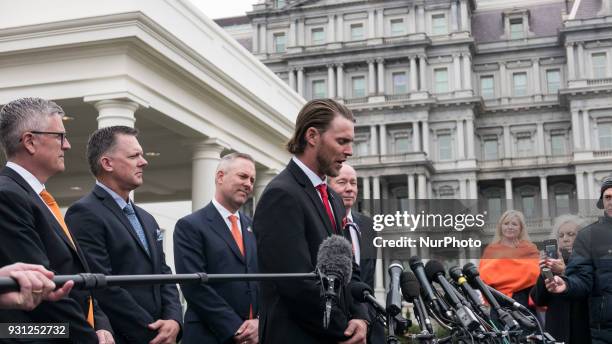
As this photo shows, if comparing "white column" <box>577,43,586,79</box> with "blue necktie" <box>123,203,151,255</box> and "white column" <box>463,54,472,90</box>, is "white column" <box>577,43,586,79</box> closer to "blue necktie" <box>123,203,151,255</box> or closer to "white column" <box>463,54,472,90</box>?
"white column" <box>463,54,472,90</box>

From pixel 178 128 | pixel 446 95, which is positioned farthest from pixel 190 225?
pixel 446 95

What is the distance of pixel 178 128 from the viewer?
48.7 ft

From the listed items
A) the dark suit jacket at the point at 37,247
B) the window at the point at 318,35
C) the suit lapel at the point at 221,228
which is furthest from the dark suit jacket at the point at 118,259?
the window at the point at 318,35

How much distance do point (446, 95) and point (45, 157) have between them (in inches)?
2302

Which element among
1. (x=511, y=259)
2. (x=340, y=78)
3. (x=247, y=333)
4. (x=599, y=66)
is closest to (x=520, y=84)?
(x=599, y=66)

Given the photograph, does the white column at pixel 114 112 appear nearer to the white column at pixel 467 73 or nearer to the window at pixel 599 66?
the white column at pixel 467 73

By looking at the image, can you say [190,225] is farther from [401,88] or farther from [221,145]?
[401,88]

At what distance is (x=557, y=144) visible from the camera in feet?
196

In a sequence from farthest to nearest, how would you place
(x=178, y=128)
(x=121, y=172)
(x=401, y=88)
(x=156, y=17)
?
(x=401, y=88) < (x=178, y=128) < (x=156, y=17) < (x=121, y=172)

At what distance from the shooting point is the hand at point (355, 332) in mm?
3457

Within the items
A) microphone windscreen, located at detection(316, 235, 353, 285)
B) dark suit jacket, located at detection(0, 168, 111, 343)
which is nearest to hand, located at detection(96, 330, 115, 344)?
dark suit jacket, located at detection(0, 168, 111, 343)

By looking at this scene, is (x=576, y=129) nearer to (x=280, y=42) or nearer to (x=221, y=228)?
(x=280, y=42)

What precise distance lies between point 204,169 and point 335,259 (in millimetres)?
12856

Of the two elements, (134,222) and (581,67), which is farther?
(581,67)
